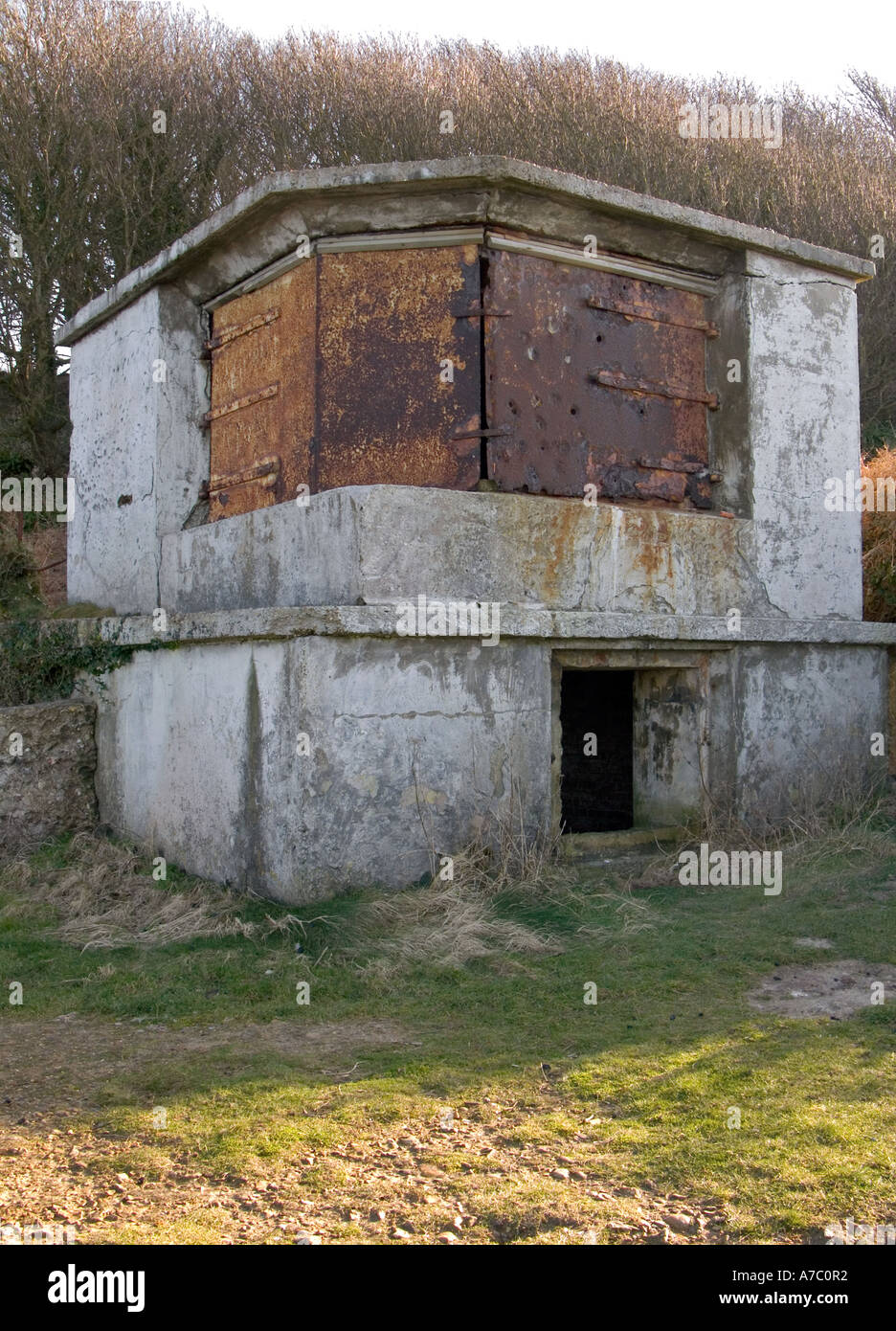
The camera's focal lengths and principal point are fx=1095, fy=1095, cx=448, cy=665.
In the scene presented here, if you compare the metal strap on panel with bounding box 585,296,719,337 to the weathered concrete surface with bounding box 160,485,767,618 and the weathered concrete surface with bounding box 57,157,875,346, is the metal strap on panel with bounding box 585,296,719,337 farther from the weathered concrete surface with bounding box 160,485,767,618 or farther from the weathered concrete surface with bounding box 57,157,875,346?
the weathered concrete surface with bounding box 160,485,767,618

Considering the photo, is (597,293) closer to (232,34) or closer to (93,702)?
(93,702)

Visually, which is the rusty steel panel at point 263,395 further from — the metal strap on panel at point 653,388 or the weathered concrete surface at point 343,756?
the metal strap on panel at point 653,388

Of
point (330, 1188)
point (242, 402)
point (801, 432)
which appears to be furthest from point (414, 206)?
point (330, 1188)

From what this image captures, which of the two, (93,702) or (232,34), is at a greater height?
(232,34)

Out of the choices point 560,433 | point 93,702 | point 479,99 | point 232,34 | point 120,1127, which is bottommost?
point 120,1127

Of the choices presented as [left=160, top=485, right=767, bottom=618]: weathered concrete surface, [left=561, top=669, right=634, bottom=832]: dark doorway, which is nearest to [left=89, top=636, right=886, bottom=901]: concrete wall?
[left=160, top=485, right=767, bottom=618]: weathered concrete surface

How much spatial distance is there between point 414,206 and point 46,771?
436 cm

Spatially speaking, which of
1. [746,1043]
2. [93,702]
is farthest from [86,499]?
[746,1043]

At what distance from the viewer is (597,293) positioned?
6.89 m

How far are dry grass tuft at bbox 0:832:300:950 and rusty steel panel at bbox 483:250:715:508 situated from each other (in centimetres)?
287

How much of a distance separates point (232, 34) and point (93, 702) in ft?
44.5

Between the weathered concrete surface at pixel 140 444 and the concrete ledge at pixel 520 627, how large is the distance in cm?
49

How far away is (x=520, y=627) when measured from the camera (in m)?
6.09

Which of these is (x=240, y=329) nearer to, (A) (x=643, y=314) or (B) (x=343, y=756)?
(A) (x=643, y=314)
